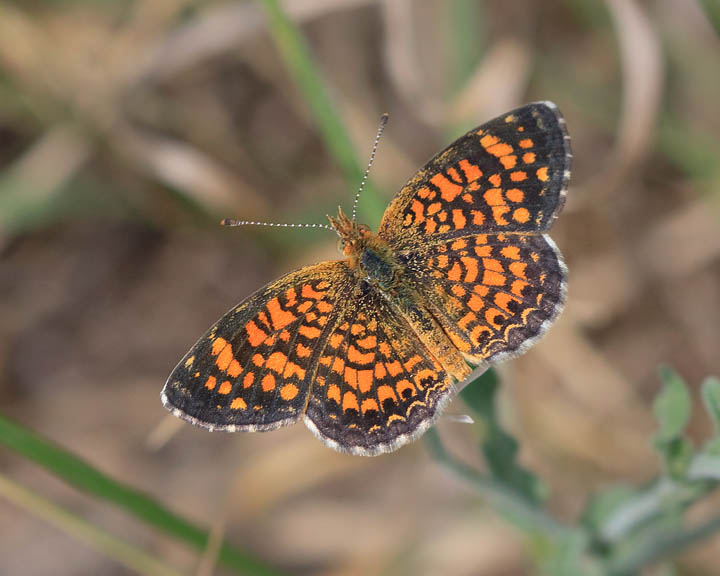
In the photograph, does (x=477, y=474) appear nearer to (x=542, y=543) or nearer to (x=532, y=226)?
(x=532, y=226)

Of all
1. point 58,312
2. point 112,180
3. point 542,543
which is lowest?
point 542,543

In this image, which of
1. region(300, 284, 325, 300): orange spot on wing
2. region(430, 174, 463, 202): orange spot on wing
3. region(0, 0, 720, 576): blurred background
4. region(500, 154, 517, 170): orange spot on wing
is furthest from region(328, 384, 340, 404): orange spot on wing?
region(0, 0, 720, 576): blurred background

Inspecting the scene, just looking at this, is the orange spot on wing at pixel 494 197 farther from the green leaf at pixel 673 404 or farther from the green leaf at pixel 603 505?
the green leaf at pixel 603 505

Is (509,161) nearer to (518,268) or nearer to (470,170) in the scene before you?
(470,170)

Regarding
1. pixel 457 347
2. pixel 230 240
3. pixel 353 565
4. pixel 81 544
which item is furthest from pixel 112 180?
pixel 457 347

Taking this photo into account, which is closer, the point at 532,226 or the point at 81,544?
the point at 532,226

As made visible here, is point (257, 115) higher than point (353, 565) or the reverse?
higher

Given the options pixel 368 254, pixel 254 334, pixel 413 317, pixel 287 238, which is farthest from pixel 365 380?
pixel 287 238

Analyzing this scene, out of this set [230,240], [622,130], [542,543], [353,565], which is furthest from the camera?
[230,240]
